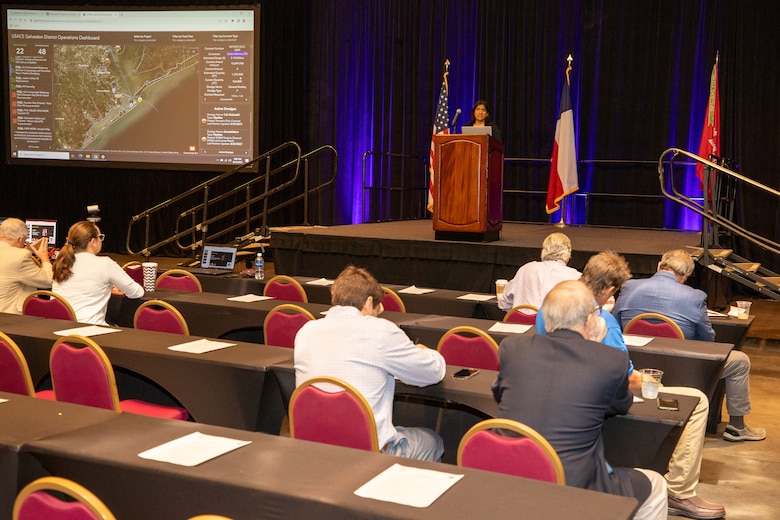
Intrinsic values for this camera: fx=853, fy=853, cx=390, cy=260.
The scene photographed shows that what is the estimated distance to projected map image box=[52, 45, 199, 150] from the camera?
12.7 meters

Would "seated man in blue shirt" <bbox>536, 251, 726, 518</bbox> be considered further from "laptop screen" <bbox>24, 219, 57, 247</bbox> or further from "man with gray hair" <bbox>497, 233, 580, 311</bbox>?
"laptop screen" <bbox>24, 219, 57, 247</bbox>

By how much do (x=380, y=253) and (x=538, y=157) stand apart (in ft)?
13.9

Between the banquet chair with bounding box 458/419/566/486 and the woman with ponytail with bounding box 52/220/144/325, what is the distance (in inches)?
124

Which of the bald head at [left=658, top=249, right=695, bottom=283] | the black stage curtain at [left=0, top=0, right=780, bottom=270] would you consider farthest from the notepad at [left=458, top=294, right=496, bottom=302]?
the black stage curtain at [left=0, top=0, right=780, bottom=270]

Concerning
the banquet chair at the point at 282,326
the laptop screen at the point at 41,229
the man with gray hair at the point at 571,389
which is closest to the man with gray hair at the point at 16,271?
the laptop screen at the point at 41,229

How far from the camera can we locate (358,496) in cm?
219

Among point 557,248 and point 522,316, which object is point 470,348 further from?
point 557,248

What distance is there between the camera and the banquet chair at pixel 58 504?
182cm

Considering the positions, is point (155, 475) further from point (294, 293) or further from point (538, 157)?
point (538, 157)

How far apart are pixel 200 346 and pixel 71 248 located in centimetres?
155

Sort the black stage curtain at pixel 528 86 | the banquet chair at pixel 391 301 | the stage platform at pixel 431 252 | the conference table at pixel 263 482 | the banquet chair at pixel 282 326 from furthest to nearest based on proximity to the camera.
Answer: the black stage curtain at pixel 528 86, the stage platform at pixel 431 252, the banquet chair at pixel 391 301, the banquet chair at pixel 282 326, the conference table at pixel 263 482

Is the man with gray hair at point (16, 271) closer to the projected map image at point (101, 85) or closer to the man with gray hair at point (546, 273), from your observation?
the man with gray hair at point (546, 273)

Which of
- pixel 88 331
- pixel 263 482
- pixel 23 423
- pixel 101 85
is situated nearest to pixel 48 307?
pixel 88 331

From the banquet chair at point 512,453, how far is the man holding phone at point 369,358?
61 cm
